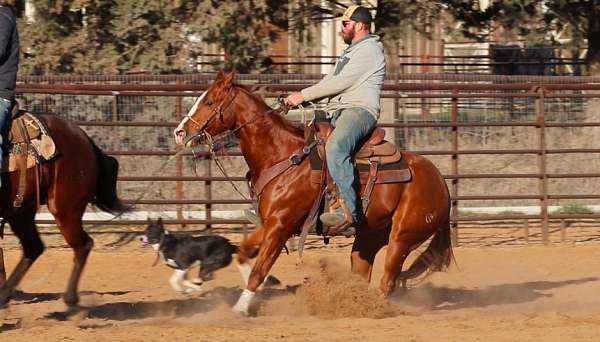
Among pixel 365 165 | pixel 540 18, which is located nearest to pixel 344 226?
pixel 365 165

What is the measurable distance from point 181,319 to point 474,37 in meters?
11.3

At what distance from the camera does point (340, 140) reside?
8.02 meters

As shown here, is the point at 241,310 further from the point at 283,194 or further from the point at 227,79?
the point at 227,79

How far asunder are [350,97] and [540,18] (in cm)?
978

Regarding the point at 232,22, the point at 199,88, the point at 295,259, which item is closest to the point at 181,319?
the point at 295,259

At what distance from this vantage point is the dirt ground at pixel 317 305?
730 cm

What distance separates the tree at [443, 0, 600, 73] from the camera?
658 inches

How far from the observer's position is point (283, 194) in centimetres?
809

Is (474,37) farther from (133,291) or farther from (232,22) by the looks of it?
(133,291)

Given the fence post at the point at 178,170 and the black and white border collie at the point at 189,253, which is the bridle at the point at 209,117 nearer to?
the black and white border collie at the point at 189,253

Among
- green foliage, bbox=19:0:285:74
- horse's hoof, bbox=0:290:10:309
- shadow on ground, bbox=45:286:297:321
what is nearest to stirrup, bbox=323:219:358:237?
shadow on ground, bbox=45:286:297:321

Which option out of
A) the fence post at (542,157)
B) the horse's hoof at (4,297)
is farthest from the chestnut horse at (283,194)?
the fence post at (542,157)

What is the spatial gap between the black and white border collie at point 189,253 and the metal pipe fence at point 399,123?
101 inches

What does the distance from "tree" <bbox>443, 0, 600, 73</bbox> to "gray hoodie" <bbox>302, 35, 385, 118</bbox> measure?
28.4 feet
